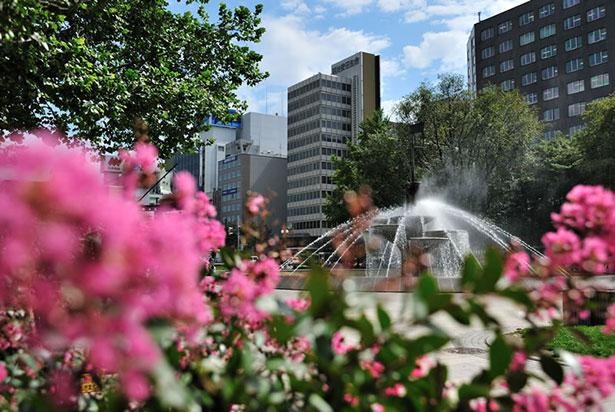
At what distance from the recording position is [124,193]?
53.7 inches

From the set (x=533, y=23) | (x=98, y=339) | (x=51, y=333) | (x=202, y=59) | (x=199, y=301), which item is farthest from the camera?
(x=533, y=23)

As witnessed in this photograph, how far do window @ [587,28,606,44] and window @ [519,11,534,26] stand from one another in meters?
8.39

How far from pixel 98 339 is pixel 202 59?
12.0 metres

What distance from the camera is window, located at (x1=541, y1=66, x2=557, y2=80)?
66.9 m

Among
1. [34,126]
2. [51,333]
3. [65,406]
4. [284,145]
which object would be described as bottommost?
[65,406]

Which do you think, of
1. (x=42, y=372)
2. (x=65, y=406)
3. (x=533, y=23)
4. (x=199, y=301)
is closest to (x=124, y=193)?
(x=199, y=301)

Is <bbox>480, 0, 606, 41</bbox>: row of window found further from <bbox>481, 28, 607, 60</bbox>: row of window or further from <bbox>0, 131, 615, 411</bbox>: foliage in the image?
<bbox>0, 131, 615, 411</bbox>: foliage

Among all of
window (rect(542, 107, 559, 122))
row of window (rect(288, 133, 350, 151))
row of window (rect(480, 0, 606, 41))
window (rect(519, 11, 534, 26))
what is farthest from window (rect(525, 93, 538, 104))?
row of window (rect(288, 133, 350, 151))

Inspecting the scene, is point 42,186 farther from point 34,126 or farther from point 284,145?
point 284,145

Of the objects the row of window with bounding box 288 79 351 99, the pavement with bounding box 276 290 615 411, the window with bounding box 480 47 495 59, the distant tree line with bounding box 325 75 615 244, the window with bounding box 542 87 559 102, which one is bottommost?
the pavement with bounding box 276 290 615 411

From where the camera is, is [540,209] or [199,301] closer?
[199,301]

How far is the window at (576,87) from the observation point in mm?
63919

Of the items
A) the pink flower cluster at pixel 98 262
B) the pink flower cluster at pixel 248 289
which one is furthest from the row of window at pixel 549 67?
the pink flower cluster at pixel 98 262

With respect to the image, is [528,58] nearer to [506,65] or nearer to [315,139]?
[506,65]
